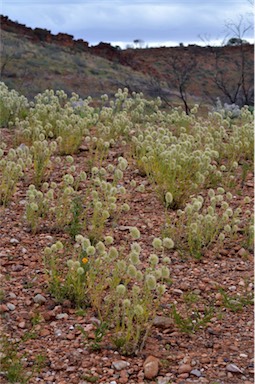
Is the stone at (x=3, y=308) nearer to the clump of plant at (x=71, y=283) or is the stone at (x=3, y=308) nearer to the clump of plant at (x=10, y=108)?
the clump of plant at (x=71, y=283)

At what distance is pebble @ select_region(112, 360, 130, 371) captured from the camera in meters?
2.93

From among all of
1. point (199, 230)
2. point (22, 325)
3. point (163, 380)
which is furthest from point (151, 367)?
point (199, 230)

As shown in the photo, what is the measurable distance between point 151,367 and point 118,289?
440 millimetres

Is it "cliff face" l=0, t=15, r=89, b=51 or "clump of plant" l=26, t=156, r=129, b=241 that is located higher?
"cliff face" l=0, t=15, r=89, b=51

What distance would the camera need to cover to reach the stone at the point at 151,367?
2.86 meters

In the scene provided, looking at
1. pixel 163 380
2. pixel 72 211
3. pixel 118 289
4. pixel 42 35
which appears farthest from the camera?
pixel 42 35

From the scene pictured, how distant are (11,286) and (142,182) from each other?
7.21 ft

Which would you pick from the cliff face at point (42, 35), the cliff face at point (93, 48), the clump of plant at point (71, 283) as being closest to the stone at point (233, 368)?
the clump of plant at point (71, 283)

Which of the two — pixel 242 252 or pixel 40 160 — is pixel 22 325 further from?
pixel 40 160

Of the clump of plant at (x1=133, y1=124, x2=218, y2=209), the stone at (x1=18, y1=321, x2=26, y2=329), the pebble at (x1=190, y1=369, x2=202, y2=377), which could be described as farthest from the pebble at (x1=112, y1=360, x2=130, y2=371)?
the clump of plant at (x1=133, y1=124, x2=218, y2=209)

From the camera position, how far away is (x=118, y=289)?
3045 millimetres

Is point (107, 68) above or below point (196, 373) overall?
above

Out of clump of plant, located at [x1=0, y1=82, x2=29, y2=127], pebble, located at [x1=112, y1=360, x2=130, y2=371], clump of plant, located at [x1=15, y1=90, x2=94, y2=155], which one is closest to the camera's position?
pebble, located at [x1=112, y1=360, x2=130, y2=371]

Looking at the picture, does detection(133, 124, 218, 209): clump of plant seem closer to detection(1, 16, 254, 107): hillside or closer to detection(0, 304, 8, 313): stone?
detection(0, 304, 8, 313): stone
